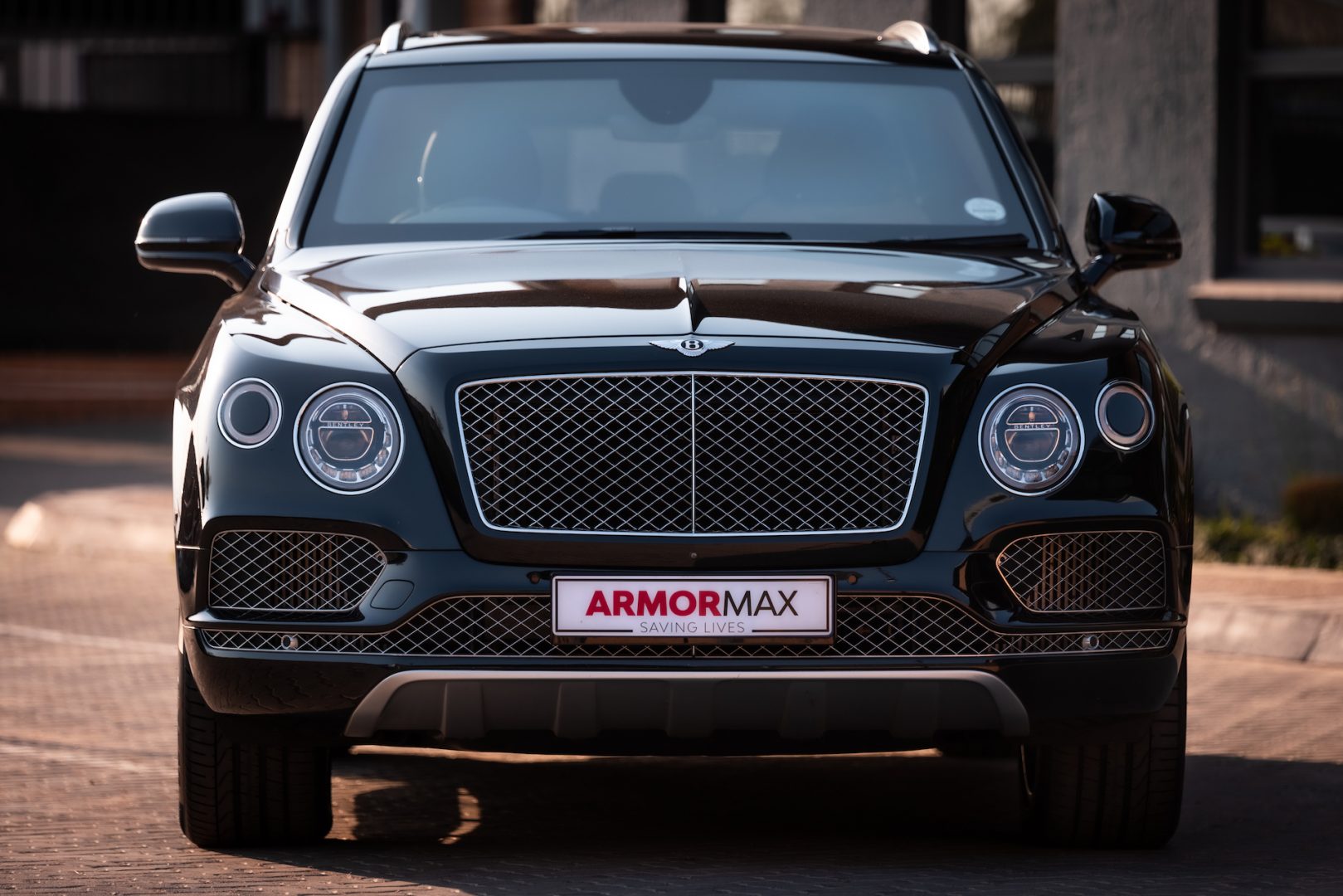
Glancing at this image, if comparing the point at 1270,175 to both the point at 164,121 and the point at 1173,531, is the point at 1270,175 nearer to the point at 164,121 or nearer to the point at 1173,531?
the point at 1173,531

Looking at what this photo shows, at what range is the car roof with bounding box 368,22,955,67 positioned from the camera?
616cm

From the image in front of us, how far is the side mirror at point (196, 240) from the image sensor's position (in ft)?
18.2

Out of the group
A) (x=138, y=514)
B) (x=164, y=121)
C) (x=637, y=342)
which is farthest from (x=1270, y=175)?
(x=164, y=121)

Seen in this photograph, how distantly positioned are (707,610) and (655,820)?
47.1 inches

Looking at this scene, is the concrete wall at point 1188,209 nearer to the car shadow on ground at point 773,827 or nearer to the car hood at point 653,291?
the car shadow on ground at point 773,827

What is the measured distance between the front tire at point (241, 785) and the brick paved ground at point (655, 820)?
57 millimetres

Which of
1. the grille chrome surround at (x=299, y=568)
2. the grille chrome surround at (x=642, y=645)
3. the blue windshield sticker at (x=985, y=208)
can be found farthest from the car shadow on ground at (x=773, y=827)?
the blue windshield sticker at (x=985, y=208)

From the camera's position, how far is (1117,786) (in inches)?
193

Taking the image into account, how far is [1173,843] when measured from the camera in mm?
5219

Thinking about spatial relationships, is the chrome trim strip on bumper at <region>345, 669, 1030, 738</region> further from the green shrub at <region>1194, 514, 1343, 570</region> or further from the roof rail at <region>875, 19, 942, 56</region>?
the green shrub at <region>1194, 514, 1343, 570</region>

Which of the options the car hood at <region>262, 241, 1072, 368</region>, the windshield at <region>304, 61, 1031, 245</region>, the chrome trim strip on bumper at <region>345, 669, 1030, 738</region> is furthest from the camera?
the windshield at <region>304, 61, 1031, 245</region>

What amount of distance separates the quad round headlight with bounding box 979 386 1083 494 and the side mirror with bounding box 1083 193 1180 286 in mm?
1125

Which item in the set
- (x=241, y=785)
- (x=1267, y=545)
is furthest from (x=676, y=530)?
(x=1267, y=545)

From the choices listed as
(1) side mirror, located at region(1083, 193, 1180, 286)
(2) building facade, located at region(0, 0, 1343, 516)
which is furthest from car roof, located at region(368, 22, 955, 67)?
(2) building facade, located at region(0, 0, 1343, 516)
